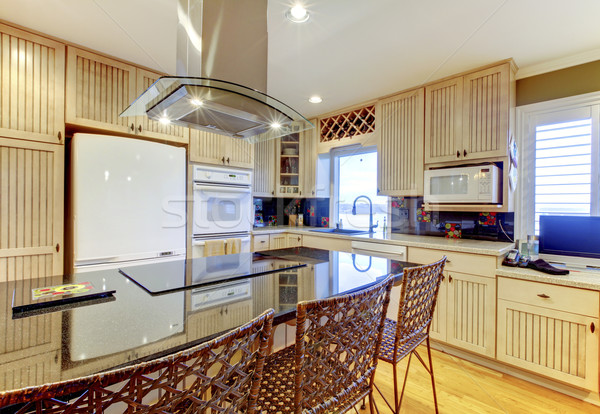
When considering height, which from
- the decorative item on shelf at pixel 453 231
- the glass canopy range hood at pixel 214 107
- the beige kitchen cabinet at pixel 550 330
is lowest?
the beige kitchen cabinet at pixel 550 330

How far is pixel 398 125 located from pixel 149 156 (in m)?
2.46

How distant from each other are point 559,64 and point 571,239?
1.44 metres

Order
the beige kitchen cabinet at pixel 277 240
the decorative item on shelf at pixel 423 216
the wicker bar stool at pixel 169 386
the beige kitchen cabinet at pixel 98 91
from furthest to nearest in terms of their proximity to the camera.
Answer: the beige kitchen cabinet at pixel 277 240
the decorative item on shelf at pixel 423 216
the beige kitchen cabinet at pixel 98 91
the wicker bar stool at pixel 169 386

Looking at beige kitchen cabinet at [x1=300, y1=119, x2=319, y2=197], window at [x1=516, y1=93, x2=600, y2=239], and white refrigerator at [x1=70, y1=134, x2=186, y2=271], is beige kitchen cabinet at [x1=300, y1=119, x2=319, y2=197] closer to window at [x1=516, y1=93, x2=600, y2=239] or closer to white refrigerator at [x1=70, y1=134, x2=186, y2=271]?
white refrigerator at [x1=70, y1=134, x2=186, y2=271]

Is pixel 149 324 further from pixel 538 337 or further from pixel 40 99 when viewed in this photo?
pixel 538 337

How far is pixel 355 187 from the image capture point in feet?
12.2

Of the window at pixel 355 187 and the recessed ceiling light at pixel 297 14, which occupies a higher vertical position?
the recessed ceiling light at pixel 297 14

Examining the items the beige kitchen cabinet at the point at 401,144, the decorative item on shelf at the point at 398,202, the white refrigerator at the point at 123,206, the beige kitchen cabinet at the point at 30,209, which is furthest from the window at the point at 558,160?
the beige kitchen cabinet at the point at 30,209

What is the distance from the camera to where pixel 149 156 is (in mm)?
2342

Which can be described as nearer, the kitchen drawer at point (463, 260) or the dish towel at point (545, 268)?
the dish towel at point (545, 268)

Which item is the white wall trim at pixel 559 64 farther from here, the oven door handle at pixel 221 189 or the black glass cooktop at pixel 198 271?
the oven door handle at pixel 221 189

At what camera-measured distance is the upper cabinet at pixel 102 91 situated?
7.02 feet

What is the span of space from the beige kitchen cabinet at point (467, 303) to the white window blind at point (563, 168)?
805 mm

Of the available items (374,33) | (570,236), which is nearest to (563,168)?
(570,236)
